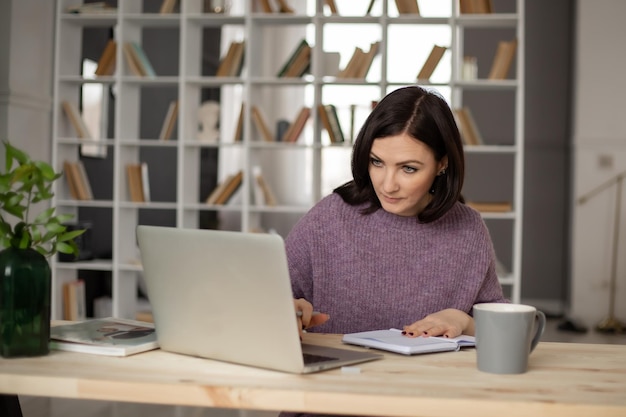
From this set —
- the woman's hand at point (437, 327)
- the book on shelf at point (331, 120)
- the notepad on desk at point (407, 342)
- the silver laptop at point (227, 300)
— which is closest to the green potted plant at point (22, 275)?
the silver laptop at point (227, 300)

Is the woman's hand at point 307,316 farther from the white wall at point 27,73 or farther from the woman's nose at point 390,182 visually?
the white wall at point 27,73

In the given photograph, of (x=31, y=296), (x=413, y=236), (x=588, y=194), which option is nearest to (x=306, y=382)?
(x=31, y=296)

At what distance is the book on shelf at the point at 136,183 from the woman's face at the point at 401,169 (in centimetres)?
342

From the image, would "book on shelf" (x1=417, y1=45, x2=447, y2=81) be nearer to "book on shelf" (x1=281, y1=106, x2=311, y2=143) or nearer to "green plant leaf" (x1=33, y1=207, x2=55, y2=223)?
"book on shelf" (x1=281, y1=106, x2=311, y2=143)

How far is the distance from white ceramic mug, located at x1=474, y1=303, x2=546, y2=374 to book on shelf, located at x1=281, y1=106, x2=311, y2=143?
12.0 feet

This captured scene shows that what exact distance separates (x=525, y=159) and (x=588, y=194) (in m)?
0.83

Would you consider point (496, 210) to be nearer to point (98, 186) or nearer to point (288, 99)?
point (98, 186)

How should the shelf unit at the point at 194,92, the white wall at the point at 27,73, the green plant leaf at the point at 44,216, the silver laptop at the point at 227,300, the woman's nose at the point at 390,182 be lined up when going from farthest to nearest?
the shelf unit at the point at 194,92, the white wall at the point at 27,73, the woman's nose at the point at 390,182, the green plant leaf at the point at 44,216, the silver laptop at the point at 227,300

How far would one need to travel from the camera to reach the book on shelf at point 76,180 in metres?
4.97

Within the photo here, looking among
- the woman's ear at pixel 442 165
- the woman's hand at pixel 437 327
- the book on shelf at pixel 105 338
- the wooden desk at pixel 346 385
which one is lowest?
the wooden desk at pixel 346 385

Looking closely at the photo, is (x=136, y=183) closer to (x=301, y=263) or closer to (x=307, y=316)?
(x=301, y=263)

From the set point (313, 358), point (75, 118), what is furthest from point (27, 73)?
point (313, 358)

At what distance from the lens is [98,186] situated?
6016 millimetres

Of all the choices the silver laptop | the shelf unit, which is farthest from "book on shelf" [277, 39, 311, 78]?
the silver laptop
